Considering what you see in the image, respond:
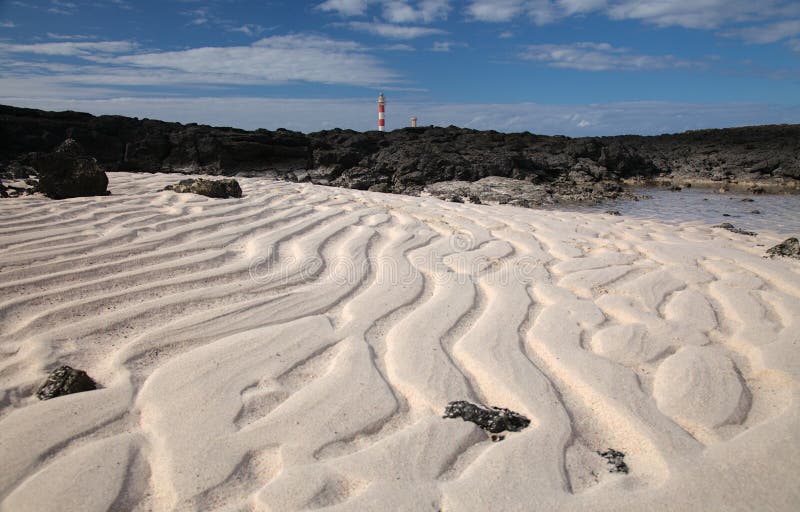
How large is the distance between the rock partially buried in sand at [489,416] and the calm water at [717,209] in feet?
17.2

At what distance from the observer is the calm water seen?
600 centimetres

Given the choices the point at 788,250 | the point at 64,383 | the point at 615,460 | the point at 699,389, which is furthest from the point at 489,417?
the point at 788,250

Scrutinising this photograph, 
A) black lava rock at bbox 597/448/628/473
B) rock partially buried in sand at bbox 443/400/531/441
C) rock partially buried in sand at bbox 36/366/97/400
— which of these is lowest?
black lava rock at bbox 597/448/628/473

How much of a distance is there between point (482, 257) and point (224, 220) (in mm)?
1829

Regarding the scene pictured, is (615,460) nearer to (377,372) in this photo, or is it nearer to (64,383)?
(377,372)

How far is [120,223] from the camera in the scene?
128 inches

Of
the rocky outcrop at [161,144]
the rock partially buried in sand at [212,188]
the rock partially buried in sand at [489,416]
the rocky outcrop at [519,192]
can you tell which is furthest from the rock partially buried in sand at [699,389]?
the rocky outcrop at [161,144]

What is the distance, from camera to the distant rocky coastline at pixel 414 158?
9484mm

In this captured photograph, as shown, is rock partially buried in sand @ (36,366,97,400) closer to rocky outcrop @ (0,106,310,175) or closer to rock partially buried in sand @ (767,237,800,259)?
rock partially buried in sand @ (767,237,800,259)

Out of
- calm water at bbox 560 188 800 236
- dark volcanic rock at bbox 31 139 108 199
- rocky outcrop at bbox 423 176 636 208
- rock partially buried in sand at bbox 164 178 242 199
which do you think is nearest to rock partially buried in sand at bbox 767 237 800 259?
calm water at bbox 560 188 800 236

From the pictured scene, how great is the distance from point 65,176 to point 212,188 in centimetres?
113

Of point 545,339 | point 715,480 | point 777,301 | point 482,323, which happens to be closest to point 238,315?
point 482,323

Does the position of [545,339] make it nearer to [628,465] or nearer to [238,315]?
[628,465]

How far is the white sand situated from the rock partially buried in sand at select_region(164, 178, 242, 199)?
3.95 feet
